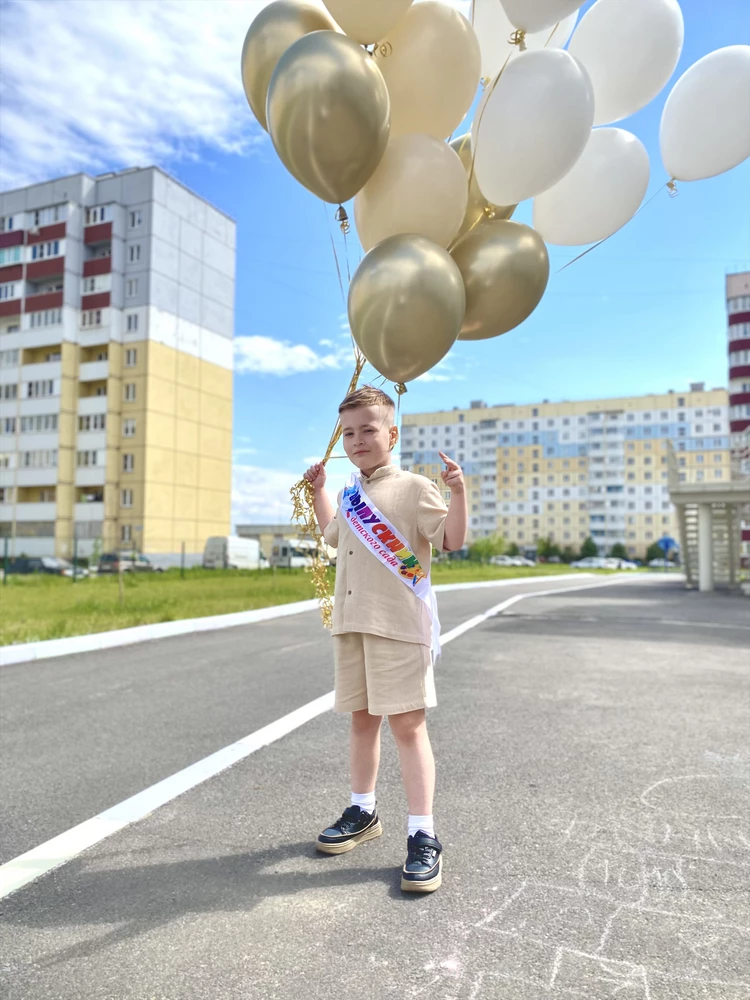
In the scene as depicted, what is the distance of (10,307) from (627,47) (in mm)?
55507

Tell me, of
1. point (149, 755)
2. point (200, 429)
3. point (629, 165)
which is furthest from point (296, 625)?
point (200, 429)

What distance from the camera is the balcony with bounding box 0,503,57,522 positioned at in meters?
49.1

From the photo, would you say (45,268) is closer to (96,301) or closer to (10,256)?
(10,256)

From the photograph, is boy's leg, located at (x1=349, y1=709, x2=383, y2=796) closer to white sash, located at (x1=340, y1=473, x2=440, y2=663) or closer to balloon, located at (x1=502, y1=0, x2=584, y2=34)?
white sash, located at (x1=340, y1=473, x2=440, y2=663)

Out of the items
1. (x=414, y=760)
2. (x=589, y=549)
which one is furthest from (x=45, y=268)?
(x=589, y=549)

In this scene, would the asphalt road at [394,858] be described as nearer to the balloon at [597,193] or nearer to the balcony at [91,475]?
the balloon at [597,193]

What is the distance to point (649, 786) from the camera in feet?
11.8

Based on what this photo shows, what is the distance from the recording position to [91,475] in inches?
1919

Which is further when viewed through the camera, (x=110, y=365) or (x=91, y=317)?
(x=91, y=317)

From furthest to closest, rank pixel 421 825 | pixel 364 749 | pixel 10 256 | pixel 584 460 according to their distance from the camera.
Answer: pixel 584 460 < pixel 10 256 < pixel 364 749 < pixel 421 825

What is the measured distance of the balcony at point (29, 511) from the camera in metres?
49.1

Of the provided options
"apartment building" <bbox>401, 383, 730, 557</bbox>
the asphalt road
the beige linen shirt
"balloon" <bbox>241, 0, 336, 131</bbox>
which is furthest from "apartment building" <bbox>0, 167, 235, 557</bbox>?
"apartment building" <bbox>401, 383, 730, 557</bbox>

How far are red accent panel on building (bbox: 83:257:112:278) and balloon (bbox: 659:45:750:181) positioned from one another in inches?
1971

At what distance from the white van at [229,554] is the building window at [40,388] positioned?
675 inches
